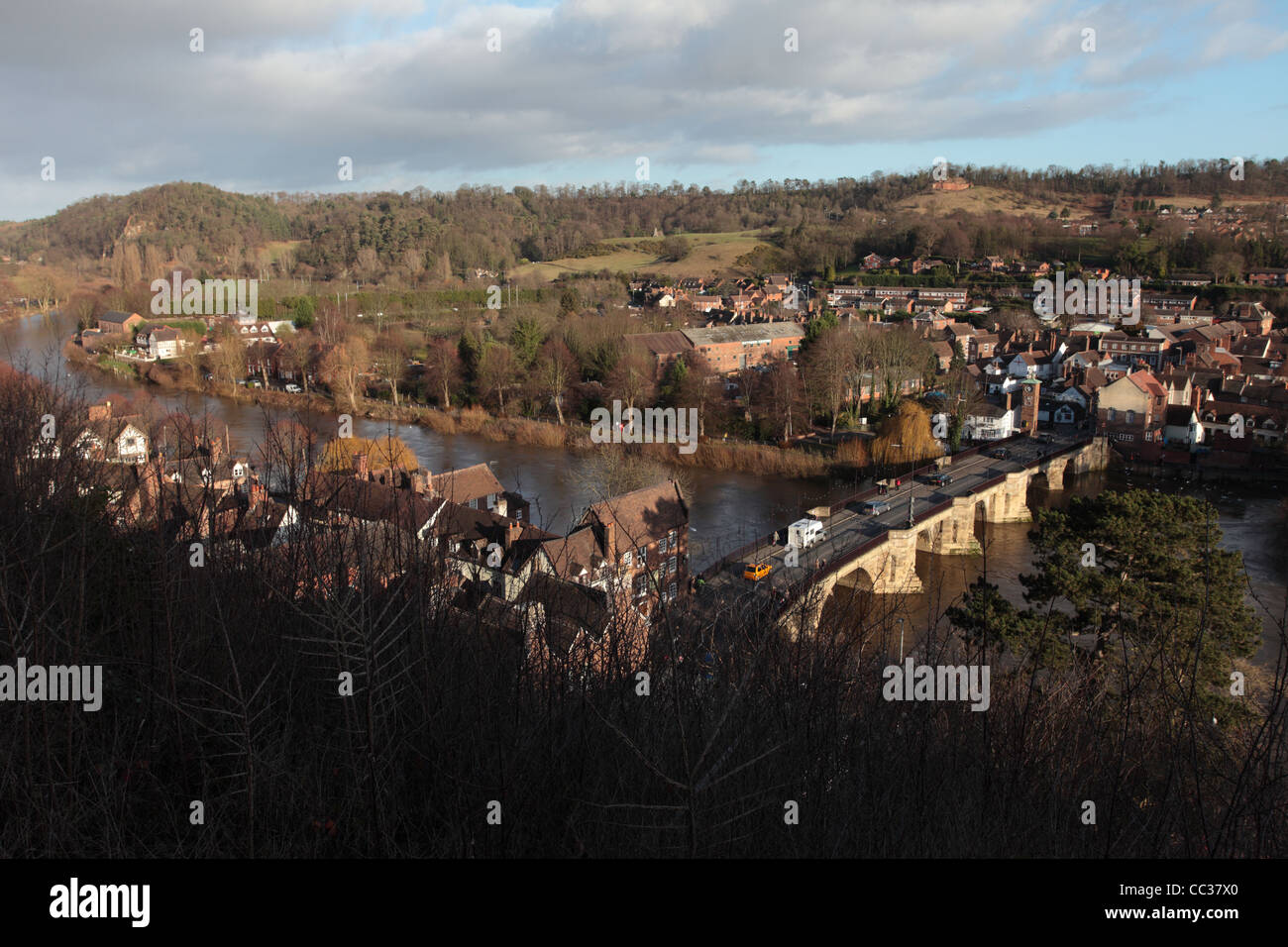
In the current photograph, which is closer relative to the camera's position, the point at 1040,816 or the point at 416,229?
the point at 1040,816

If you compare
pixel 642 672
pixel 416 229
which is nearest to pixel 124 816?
pixel 642 672

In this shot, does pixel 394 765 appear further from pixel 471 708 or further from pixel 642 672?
pixel 642 672

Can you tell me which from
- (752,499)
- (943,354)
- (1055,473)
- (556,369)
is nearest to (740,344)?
(943,354)

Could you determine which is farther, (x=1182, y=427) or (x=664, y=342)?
(x=664, y=342)

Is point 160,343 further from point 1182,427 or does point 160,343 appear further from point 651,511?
point 1182,427
